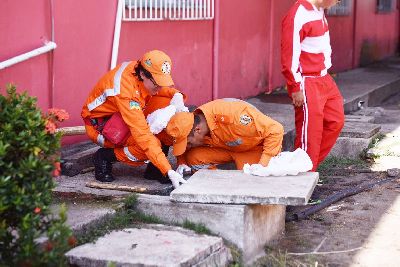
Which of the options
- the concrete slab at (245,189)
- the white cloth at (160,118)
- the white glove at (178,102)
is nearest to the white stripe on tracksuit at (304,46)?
the concrete slab at (245,189)

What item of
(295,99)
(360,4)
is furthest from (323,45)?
(360,4)

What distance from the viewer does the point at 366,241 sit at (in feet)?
17.0

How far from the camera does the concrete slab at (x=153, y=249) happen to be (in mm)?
3979

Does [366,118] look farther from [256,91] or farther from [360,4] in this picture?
[360,4]

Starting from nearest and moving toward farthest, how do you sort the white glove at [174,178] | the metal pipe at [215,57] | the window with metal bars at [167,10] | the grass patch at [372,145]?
the white glove at [174,178] → the window with metal bars at [167,10] → the grass patch at [372,145] → the metal pipe at [215,57]

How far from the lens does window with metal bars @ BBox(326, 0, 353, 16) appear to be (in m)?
13.7

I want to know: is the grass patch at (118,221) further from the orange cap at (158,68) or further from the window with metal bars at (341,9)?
the window with metal bars at (341,9)

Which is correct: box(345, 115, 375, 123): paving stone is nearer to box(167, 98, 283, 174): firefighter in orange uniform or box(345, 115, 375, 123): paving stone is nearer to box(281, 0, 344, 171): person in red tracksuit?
box(281, 0, 344, 171): person in red tracksuit

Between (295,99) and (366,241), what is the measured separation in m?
1.34

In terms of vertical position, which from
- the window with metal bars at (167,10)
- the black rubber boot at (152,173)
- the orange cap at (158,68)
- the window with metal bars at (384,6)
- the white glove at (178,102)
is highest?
the window with metal bars at (167,10)

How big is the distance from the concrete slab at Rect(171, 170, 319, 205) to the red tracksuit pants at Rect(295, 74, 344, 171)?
0.73 m

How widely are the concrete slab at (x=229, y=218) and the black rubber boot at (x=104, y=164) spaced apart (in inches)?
24.5

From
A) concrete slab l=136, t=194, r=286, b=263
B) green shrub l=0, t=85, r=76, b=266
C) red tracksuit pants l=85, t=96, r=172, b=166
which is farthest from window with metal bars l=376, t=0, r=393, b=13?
green shrub l=0, t=85, r=76, b=266

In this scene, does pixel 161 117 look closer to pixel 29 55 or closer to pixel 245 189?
pixel 245 189
